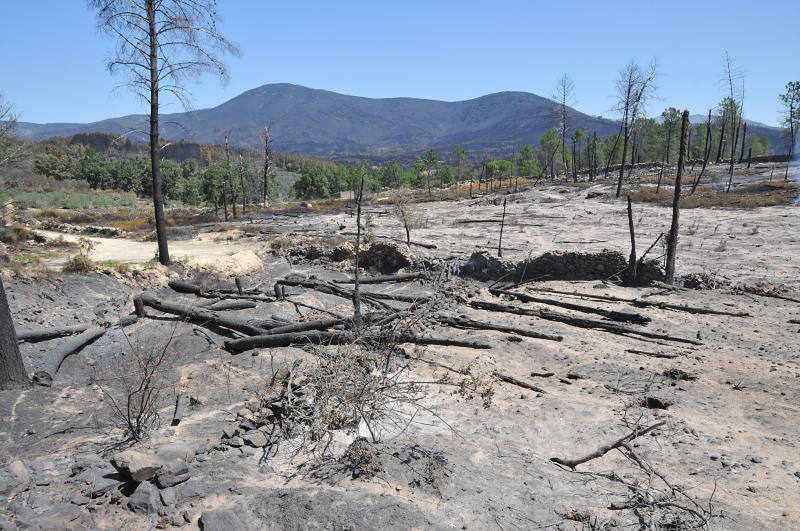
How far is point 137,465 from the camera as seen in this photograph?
4.70 m

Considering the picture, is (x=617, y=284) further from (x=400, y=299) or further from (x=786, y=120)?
(x=786, y=120)

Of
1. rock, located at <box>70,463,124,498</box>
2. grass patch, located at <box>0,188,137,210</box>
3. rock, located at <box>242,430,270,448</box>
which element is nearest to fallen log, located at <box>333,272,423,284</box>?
rock, located at <box>242,430,270,448</box>

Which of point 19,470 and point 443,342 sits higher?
point 19,470

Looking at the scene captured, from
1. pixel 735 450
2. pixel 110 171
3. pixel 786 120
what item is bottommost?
pixel 735 450

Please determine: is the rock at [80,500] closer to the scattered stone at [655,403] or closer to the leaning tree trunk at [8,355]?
the leaning tree trunk at [8,355]

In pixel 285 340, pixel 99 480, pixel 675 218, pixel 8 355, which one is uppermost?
pixel 675 218

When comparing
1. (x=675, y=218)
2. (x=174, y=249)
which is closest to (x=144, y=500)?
(x=675, y=218)

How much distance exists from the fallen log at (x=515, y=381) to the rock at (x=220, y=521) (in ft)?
18.3

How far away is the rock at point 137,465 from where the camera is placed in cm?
466

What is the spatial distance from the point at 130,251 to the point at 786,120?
6712 centimetres

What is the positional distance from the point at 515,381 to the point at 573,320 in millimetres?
4252

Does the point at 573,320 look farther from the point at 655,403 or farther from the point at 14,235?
the point at 14,235

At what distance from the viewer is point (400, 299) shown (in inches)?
542

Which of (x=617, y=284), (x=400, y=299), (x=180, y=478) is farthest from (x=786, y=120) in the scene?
(x=180, y=478)
